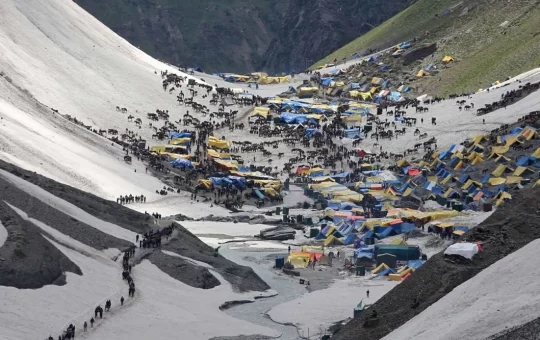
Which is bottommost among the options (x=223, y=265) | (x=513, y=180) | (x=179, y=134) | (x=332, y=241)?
(x=223, y=265)

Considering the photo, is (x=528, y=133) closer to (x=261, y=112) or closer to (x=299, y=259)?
(x=299, y=259)

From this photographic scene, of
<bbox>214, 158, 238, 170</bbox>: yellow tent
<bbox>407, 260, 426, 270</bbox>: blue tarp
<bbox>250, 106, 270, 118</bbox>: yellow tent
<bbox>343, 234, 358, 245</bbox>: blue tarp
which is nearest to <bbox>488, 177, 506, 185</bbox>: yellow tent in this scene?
<bbox>343, 234, 358, 245</bbox>: blue tarp

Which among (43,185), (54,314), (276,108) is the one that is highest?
(276,108)

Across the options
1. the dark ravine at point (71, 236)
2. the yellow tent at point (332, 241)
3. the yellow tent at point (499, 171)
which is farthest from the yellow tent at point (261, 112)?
the dark ravine at point (71, 236)

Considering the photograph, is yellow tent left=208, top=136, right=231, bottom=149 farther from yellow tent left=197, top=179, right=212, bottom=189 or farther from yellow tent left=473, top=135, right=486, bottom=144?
yellow tent left=473, top=135, right=486, bottom=144

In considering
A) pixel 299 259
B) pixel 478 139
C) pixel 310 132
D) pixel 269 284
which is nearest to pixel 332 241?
pixel 299 259

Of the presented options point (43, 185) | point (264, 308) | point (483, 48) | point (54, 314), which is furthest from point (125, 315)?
point (483, 48)

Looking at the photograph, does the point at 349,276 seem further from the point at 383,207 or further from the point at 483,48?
the point at 483,48
